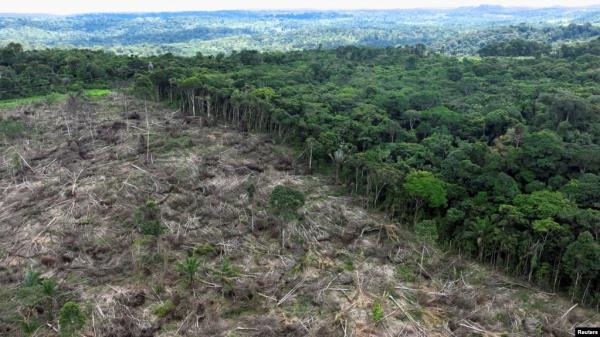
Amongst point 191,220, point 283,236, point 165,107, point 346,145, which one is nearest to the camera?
point 283,236

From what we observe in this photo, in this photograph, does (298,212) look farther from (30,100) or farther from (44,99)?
(30,100)

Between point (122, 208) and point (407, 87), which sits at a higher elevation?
point (407, 87)

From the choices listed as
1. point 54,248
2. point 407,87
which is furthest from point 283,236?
point 407,87

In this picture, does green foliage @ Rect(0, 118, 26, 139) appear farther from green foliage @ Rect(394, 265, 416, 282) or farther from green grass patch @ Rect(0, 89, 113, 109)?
green foliage @ Rect(394, 265, 416, 282)

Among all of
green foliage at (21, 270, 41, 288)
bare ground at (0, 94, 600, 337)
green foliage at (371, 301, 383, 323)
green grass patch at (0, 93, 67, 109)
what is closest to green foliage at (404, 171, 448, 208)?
bare ground at (0, 94, 600, 337)

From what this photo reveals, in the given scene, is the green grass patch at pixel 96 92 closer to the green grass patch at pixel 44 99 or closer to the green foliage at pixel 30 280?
the green grass patch at pixel 44 99

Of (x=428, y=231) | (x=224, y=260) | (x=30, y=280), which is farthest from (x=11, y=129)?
(x=428, y=231)

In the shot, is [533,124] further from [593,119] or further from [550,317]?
[550,317]
